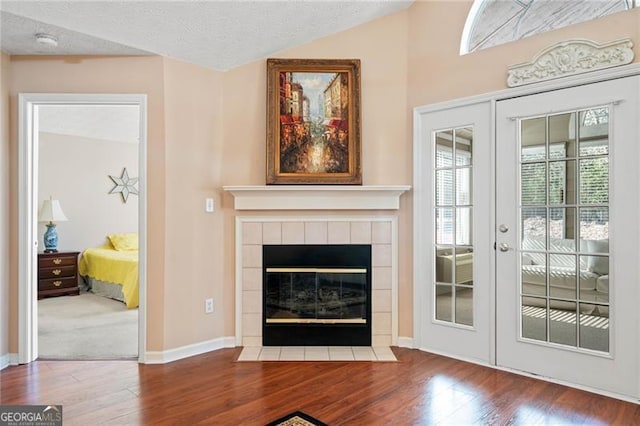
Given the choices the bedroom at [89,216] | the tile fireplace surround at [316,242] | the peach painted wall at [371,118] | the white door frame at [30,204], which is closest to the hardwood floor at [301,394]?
the white door frame at [30,204]

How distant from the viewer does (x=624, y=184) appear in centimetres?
238

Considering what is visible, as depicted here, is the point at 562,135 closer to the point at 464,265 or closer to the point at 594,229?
the point at 594,229

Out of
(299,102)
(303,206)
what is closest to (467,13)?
(299,102)

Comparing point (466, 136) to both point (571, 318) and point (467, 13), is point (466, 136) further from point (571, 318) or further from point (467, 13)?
point (571, 318)

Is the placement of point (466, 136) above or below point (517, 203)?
above

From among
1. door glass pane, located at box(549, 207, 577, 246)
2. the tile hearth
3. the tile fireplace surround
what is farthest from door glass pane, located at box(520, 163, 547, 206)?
the tile hearth

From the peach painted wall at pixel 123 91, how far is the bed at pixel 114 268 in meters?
1.80

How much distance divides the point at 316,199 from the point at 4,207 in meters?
2.47

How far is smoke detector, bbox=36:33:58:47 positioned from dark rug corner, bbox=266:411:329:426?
298 centimetres

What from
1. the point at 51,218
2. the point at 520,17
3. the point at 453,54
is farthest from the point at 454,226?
the point at 51,218

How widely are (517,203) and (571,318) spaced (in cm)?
87

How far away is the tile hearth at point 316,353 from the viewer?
3059 mm

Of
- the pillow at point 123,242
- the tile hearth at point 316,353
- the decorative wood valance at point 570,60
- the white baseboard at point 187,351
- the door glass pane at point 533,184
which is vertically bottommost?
the tile hearth at point 316,353

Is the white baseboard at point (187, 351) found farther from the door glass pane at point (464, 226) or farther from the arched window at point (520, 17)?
the arched window at point (520, 17)
